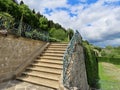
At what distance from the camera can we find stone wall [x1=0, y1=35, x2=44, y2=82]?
17.8 ft

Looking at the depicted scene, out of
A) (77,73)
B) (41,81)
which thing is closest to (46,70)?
(41,81)

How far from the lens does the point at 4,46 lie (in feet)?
17.9

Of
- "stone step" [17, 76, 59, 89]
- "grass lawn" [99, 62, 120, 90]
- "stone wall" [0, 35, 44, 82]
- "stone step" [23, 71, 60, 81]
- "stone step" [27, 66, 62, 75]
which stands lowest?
"grass lawn" [99, 62, 120, 90]

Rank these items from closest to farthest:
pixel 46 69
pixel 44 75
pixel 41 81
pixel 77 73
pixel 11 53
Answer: pixel 41 81 < pixel 44 75 < pixel 11 53 < pixel 46 69 < pixel 77 73

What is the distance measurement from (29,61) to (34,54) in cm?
60

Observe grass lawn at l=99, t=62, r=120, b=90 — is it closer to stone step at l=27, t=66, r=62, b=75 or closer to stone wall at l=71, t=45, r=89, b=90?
stone wall at l=71, t=45, r=89, b=90

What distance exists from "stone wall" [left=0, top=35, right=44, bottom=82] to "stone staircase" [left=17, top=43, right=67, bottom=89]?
1.72 feet

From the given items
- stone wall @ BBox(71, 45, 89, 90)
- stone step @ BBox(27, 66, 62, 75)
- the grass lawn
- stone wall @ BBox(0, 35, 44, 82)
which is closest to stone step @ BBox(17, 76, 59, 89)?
stone step @ BBox(27, 66, 62, 75)

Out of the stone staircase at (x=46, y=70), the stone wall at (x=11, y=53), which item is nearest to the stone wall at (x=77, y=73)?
the stone staircase at (x=46, y=70)

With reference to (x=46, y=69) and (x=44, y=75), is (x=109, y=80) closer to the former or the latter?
(x=46, y=69)

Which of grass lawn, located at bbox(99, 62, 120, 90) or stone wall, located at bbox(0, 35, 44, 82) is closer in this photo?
stone wall, located at bbox(0, 35, 44, 82)

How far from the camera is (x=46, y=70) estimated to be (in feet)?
19.4

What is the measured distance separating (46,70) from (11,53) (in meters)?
1.68

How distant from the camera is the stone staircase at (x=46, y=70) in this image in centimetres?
526
